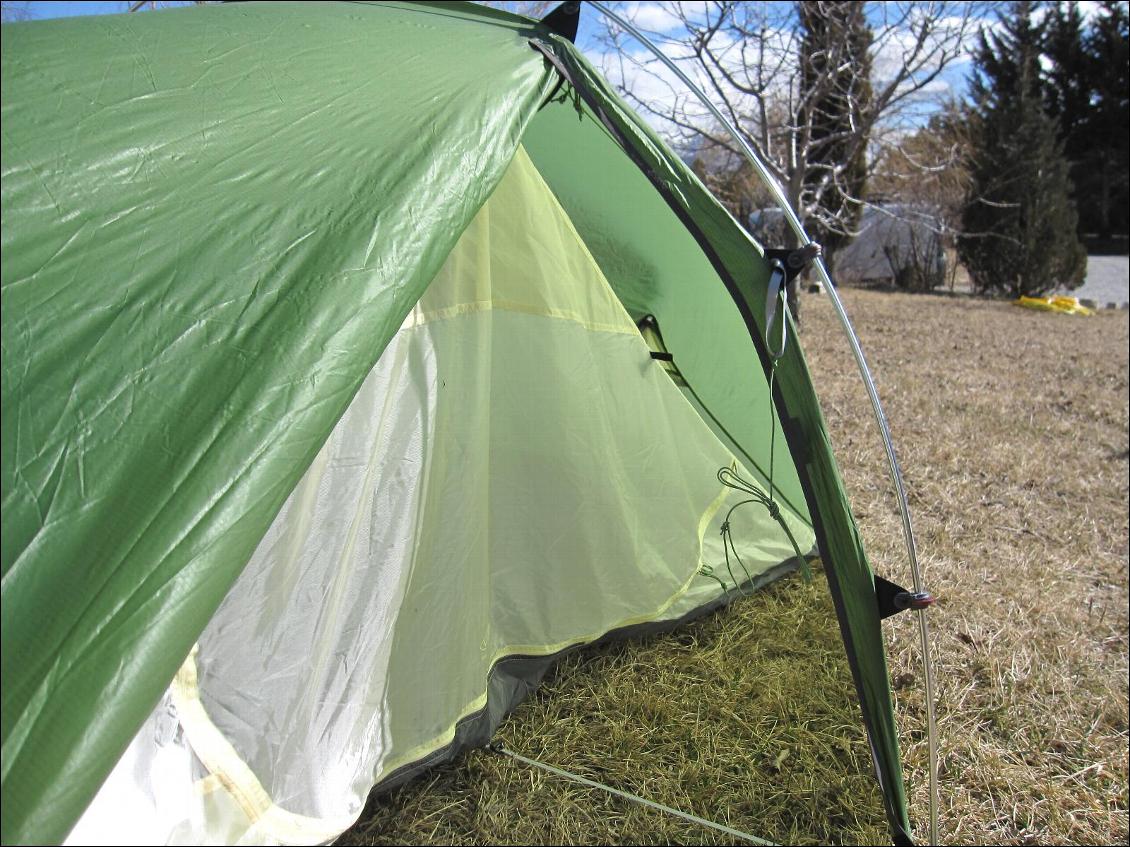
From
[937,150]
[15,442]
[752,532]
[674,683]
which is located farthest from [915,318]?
[15,442]

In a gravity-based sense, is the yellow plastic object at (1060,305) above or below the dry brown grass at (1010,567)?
above

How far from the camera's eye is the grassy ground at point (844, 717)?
1.72 metres

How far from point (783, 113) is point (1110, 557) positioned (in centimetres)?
443

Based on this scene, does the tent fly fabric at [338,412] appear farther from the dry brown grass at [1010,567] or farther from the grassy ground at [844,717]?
the dry brown grass at [1010,567]

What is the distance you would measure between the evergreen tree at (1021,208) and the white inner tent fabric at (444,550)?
1088 centimetres

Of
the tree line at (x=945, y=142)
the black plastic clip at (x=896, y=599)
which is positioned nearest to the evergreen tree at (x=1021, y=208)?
the tree line at (x=945, y=142)

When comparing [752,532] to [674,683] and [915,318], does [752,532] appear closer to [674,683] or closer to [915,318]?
[674,683]

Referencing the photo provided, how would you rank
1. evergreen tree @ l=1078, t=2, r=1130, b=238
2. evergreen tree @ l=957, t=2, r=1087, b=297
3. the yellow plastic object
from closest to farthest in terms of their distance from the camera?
the yellow plastic object, evergreen tree @ l=957, t=2, r=1087, b=297, evergreen tree @ l=1078, t=2, r=1130, b=238

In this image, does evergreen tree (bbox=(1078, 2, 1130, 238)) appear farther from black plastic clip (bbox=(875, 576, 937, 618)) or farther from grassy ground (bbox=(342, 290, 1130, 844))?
black plastic clip (bbox=(875, 576, 937, 618))

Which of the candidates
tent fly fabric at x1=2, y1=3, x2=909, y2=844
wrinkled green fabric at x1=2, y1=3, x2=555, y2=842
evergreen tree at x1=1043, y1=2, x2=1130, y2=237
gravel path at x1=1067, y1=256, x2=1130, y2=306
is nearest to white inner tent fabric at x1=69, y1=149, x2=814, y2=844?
tent fly fabric at x1=2, y1=3, x2=909, y2=844

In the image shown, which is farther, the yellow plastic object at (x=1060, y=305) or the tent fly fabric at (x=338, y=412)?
the yellow plastic object at (x=1060, y=305)

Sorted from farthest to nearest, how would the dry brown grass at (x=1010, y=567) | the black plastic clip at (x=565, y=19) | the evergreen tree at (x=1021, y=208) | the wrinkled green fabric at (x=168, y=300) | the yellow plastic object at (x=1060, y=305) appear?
the evergreen tree at (x=1021, y=208), the yellow plastic object at (x=1060, y=305), the dry brown grass at (x=1010, y=567), the black plastic clip at (x=565, y=19), the wrinkled green fabric at (x=168, y=300)

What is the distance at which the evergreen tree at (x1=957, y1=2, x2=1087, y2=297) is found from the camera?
11.4 metres

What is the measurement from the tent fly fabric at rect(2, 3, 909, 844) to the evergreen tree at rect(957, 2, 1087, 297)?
10.8 metres
